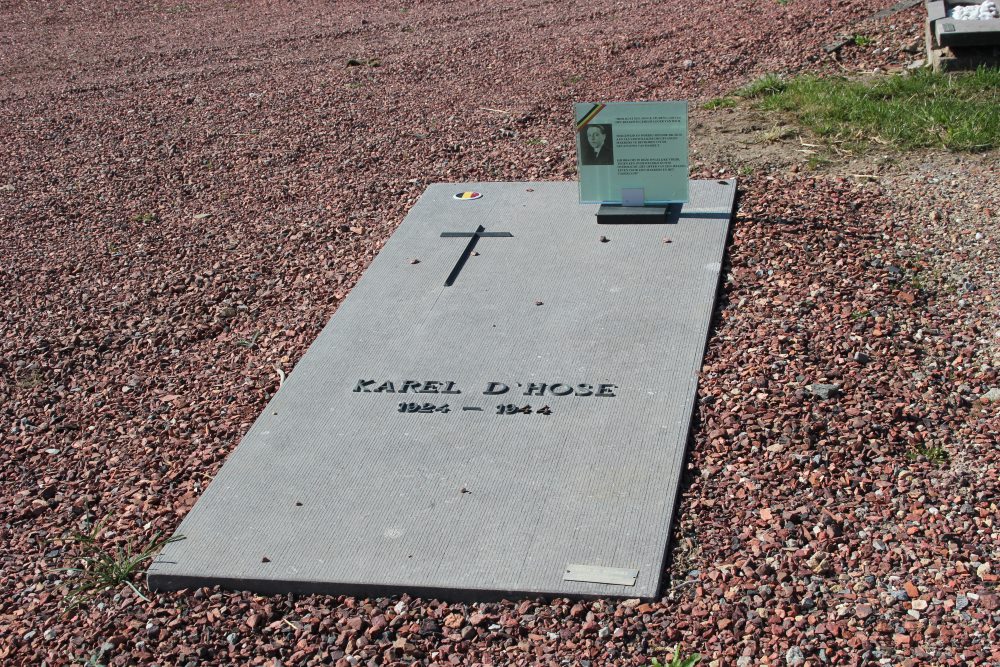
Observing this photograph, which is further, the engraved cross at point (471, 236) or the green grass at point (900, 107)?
the green grass at point (900, 107)

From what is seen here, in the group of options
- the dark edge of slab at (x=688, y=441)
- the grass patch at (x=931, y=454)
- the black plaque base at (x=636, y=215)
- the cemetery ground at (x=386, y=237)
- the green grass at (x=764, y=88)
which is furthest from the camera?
the green grass at (x=764, y=88)

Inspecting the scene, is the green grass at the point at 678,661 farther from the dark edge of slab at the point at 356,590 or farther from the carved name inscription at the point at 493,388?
the carved name inscription at the point at 493,388

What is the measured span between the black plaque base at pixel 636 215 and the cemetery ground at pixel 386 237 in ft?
1.53

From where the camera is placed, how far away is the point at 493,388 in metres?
4.42

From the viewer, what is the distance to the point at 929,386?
421 cm

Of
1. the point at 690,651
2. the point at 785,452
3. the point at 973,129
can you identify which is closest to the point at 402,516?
the point at 690,651

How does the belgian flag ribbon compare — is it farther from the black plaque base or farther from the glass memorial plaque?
the black plaque base

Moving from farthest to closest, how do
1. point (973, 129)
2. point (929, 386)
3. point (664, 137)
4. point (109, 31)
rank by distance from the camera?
1. point (109, 31)
2. point (973, 129)
3. point (664, 137)
4. point (929, 386)

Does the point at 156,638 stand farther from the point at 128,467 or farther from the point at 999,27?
the point at 999,27

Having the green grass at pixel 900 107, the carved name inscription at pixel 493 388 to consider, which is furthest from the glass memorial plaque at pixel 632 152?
the carved name inscription at pixel 493 388

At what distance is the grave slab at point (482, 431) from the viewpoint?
3508mm

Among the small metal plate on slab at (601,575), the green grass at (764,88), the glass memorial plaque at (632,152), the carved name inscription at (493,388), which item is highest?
the glass memorial plaque at (632,152)

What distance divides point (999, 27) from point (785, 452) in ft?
16.4

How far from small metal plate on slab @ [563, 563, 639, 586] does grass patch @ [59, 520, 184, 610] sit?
1385 mm
